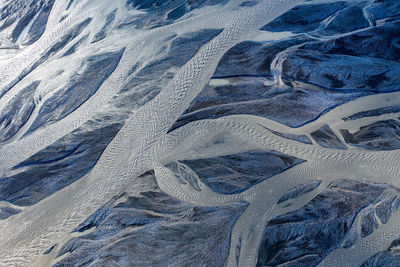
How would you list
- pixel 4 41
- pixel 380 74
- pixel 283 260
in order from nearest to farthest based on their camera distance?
1. pixel 283 260
2. pixel 380 74
3. pixel 4 41

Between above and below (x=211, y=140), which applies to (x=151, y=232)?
below

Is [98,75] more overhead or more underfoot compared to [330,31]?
more overhead

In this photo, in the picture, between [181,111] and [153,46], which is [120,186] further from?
[153,46]

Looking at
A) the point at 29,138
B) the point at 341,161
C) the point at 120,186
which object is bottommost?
the point at 341,161

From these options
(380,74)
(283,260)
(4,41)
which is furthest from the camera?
(4,41)

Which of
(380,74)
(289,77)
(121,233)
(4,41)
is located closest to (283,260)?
(121,233)

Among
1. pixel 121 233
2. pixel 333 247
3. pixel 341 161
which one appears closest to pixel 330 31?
pixel 341 161

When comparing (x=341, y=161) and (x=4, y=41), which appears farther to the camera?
(x=4, y=41)
